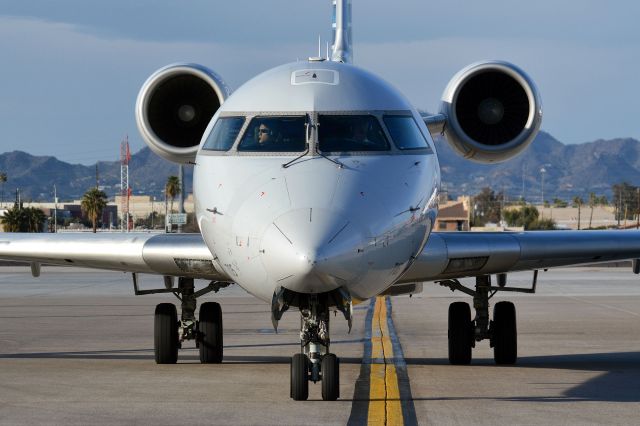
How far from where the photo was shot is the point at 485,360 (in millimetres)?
16344

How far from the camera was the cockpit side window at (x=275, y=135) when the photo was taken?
1168cm

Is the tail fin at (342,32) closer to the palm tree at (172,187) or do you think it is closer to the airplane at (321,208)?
the airplane at (321,208)

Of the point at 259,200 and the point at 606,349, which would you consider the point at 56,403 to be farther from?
the point at 606,349

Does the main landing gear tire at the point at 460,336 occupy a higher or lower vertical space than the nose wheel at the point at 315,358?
lower

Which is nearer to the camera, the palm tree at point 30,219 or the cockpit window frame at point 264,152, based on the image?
the cockpit window frame at point 264,152

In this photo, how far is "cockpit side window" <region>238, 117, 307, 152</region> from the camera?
1168cm

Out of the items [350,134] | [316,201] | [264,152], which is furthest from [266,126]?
[316,201]

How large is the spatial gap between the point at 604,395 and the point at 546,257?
9.35ft

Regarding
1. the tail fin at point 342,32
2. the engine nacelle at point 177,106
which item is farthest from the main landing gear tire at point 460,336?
the tail fin at point 342,32

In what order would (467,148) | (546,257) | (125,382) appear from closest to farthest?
1. (125,382)
2. (546,257)
3. (467,148)

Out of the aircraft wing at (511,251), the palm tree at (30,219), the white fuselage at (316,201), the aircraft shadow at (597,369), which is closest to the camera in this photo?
the white fuselage at (316,201)

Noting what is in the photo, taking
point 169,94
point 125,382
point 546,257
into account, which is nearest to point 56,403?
point 125,382

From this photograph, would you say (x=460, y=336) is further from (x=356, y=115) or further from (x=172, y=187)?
(x=172, y=187)

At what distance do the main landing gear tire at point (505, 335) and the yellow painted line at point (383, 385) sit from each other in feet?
4.56
